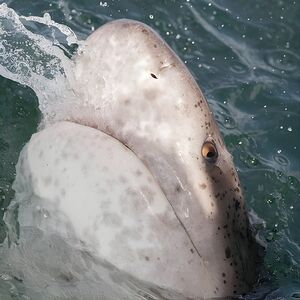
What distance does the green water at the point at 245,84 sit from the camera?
3.87 metres

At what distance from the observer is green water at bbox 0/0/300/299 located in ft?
12.7

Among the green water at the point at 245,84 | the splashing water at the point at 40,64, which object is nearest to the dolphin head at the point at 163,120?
the splashing water at the point at 40,64

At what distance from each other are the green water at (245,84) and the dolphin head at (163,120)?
1016mm

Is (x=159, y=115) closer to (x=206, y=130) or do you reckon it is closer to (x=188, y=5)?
(x=206, y=130)

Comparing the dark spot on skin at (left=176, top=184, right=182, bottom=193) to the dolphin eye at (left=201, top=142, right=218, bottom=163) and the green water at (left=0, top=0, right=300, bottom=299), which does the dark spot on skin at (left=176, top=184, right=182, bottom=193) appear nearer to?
the dolphin eye at (left=201, top=142, right=218, bottom=163)

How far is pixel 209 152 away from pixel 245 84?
294 cm

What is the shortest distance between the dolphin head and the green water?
102 centimetres

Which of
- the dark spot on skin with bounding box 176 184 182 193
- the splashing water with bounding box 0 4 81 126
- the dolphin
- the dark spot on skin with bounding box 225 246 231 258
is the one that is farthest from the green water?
the dark spot on skin with bounding box 176 184 182 193

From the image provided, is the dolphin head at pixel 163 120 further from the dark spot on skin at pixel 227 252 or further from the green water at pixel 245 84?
the green water at pixel 245 84

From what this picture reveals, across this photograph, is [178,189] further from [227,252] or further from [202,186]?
[227,252]

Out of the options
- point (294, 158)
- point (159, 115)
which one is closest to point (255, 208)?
point (294, 158)

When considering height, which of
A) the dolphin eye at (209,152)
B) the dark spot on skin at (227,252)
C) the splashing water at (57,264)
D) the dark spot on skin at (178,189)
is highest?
the dolphin eye at (209,152)

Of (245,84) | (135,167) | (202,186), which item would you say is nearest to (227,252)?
(202,186)

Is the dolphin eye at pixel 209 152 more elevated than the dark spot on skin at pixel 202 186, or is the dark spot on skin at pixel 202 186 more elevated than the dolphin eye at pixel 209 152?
the dolphin eye at pixel 209 152
